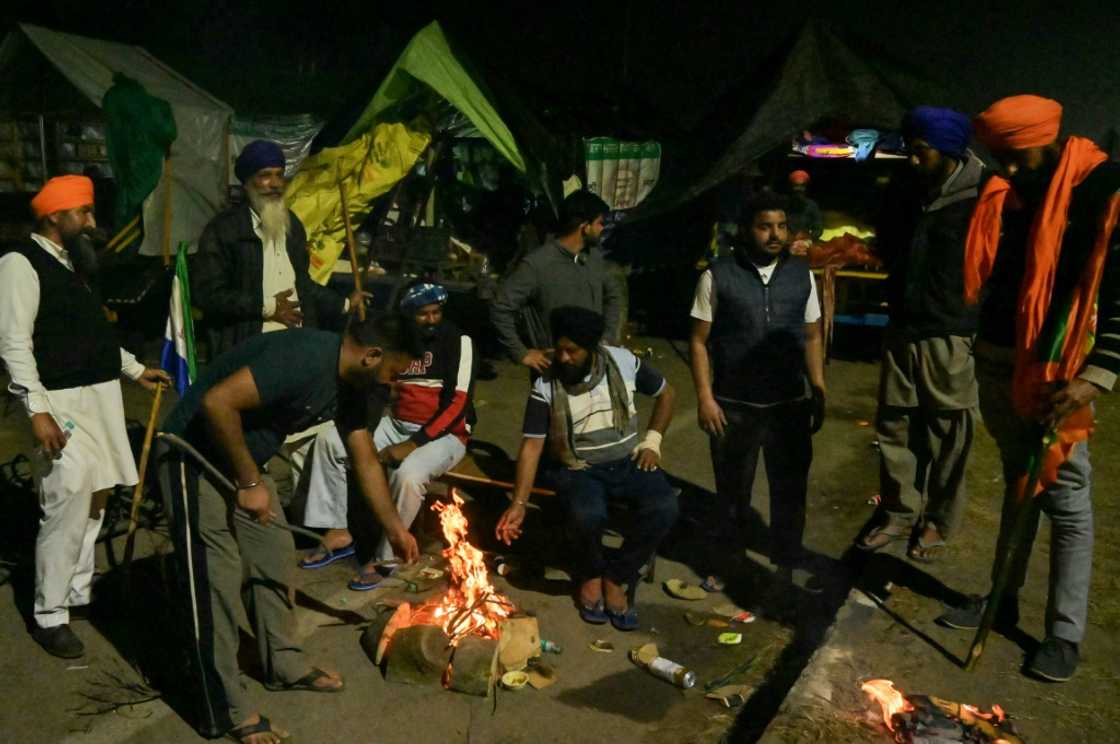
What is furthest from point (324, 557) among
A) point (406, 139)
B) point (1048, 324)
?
point (406, 139)

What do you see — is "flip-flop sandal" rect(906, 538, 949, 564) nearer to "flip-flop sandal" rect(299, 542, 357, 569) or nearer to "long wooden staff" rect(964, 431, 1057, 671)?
"long wooden staff" rect(964, 431, 1057, 671)

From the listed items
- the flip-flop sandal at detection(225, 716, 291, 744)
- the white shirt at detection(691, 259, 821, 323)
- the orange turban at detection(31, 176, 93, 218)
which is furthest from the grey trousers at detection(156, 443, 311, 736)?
the white shirt at detection(691, 259, 821, 323)

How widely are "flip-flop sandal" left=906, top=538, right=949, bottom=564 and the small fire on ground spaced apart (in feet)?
4.79

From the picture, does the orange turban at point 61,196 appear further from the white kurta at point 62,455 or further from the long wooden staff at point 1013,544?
the long wooden staff at point 1013,544

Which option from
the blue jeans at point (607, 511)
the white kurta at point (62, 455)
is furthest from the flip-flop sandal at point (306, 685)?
the blue jeans at point (607, 511)

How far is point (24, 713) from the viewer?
4285 millimetres

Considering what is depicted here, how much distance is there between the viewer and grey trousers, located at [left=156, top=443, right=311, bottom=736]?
3.87 meters

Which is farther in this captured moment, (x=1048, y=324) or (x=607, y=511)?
(x=607, y=511)

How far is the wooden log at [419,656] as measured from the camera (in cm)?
452

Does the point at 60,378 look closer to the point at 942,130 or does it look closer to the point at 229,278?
the point at 229,278

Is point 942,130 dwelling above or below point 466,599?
above

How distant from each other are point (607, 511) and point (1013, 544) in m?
2.03

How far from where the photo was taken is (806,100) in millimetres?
10680

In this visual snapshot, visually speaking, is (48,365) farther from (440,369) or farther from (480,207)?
(480,207)
